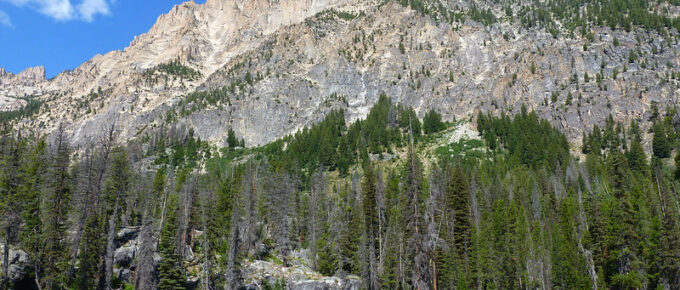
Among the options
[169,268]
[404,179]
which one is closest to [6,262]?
[169,268]

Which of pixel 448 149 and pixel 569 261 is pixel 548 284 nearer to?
pixel 569 261

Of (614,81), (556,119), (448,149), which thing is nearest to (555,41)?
(614,81)

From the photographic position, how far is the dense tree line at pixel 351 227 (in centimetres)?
3784

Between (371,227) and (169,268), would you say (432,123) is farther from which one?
(169,268)

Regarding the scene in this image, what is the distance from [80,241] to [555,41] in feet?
602

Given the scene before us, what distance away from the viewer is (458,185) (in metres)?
64.2

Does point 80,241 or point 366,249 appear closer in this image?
point 80,241

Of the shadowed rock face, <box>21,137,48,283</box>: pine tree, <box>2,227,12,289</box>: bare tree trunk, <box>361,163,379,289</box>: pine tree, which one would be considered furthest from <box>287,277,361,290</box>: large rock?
the shadowed rock face

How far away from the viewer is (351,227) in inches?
2350

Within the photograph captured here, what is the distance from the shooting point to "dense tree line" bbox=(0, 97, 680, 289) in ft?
124

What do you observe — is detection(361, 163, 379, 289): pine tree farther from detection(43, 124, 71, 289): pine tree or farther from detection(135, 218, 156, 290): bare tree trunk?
detection(43, 124, 71, 289): pine tree

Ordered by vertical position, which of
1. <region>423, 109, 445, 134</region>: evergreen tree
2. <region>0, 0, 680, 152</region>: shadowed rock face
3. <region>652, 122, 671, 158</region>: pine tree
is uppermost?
<region>0, 0, 680, 152</region>: shadowed rock face

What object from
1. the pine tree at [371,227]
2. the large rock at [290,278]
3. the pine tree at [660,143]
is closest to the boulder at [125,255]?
the large rock at [290,278]

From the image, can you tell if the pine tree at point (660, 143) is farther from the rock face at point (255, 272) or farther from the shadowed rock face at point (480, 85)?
the rock face at point (255, 272)
